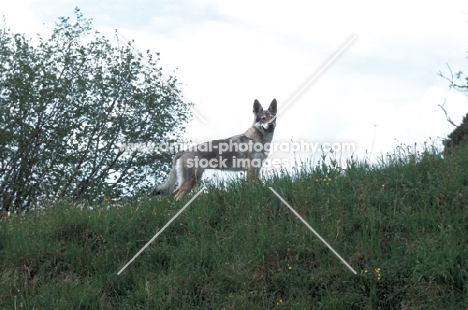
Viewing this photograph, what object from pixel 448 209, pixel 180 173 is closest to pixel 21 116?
pixel 180 173

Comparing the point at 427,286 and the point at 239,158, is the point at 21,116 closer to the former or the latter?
the point at 239,158

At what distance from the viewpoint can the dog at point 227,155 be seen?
1235cm

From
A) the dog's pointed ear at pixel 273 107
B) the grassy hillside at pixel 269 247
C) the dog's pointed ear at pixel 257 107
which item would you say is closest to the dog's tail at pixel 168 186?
the grassy hillside at pixel 269 247

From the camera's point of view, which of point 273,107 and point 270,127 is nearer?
point 270,127

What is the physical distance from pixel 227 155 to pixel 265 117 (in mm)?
1144

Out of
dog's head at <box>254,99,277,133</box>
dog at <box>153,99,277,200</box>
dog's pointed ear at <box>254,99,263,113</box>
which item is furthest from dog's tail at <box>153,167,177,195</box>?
dog's pointed ear at <box>254,99,263,113</box>

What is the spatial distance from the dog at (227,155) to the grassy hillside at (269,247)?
158 cm

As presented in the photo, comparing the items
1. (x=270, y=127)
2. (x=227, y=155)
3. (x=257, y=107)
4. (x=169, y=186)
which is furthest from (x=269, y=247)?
(x=257, y=107)

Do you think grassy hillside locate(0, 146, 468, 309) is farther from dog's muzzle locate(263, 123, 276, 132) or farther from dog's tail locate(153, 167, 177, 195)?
dog's muzzle locate(263, 123, 276, 132)

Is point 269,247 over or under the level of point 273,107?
under

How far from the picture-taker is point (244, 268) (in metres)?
8.65

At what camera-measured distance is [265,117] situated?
1323 centimetres

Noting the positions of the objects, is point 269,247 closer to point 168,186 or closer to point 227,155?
point 168,186

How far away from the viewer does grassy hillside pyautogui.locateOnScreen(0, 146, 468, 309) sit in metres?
7.96
